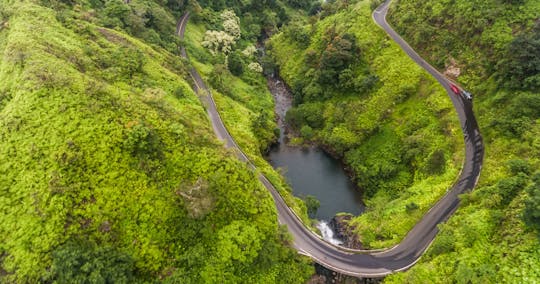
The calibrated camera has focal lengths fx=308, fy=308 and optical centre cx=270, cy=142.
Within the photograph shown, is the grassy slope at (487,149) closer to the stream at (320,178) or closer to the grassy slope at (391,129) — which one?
the grassy slope at (391,129)

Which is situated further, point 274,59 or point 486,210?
point 274,59

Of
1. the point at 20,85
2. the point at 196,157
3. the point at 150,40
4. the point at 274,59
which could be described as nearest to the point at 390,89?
the point at 274,59

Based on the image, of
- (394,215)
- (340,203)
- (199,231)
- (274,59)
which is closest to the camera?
(199,231)

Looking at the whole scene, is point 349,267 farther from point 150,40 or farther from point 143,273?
point 150,40

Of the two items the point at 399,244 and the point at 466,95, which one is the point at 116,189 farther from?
the point at 466,95

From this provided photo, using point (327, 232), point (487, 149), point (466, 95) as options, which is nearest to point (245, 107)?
point (327, 232)

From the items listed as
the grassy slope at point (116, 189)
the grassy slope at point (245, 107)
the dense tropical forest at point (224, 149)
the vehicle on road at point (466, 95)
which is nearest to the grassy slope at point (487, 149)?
the dense tropical forest at point (224, 149)
